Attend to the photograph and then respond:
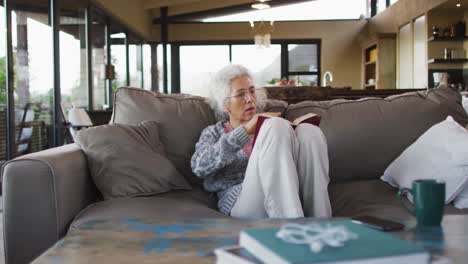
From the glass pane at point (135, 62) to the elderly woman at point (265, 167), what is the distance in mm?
8123

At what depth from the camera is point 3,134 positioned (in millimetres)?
4859

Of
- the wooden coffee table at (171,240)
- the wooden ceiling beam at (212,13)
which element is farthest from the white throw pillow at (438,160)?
the wooden ceiling beam at (212,13)

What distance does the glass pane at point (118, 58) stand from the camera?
29.1 feet

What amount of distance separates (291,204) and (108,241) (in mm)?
826

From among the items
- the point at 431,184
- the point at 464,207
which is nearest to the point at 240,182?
the point at 464,207

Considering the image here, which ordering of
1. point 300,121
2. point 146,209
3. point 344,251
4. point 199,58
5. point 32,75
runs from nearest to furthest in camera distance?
point 344,251
point 146,209
point 300,121
point 32,75
point 199,58

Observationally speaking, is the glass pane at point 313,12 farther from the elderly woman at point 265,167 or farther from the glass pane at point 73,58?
the elderly woman at point 265,167

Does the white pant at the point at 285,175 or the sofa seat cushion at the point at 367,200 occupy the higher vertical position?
the white pant at the point at 285,175

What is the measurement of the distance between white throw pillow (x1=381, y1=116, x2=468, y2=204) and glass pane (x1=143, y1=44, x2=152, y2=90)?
31.2 feet

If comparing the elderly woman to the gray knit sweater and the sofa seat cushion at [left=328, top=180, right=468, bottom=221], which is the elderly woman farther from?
the sofa seat cushion at [left=328, top=180, right=468, bottom=221]

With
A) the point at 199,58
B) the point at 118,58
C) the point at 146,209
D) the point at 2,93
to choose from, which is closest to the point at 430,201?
the point at 146,209

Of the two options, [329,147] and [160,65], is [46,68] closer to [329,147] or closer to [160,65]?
[329,147]

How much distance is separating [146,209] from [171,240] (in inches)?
28.9

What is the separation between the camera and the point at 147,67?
11922mm
